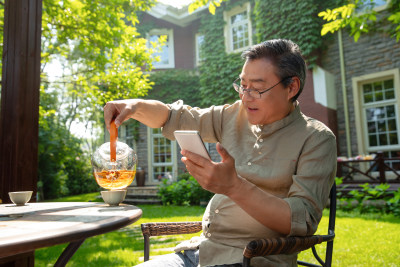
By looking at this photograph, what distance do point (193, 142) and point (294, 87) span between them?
0.71 meters

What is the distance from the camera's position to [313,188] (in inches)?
50.7

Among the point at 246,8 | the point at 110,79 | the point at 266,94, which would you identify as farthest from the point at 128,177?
the point at 246,8

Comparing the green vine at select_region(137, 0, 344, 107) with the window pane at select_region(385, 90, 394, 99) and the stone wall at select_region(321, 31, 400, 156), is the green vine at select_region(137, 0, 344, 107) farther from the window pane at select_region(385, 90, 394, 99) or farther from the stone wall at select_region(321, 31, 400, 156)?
the window pane at select_region(385, 90, 394, 99)

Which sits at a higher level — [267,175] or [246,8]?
[246,8]

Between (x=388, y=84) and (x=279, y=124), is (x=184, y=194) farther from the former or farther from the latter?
(x=279, y=124)

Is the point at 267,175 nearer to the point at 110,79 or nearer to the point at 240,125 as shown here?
the point at 240,125

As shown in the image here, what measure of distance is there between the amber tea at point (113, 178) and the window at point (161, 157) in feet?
33.5

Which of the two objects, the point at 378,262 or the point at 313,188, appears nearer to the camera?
the point at 313,188

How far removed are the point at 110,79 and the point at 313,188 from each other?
6.01m


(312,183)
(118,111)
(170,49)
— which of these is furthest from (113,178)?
(170,49)

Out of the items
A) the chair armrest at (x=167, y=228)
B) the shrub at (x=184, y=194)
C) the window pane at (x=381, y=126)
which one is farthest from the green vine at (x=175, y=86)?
the chair armrest at (x=167, y=228)

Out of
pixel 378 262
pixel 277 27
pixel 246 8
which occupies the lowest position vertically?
pixel 378 262

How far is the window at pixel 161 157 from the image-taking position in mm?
11859

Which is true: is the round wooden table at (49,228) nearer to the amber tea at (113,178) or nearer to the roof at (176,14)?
the amber tea at (113,178)
